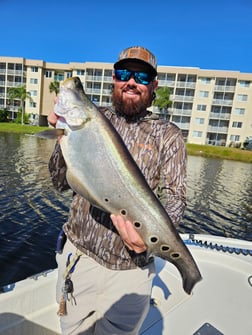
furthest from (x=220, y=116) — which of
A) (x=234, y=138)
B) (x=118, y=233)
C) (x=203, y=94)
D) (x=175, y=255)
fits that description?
(x=175, y=255)

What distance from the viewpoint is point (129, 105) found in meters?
2.70

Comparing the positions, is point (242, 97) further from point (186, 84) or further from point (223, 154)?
point (223, 154)

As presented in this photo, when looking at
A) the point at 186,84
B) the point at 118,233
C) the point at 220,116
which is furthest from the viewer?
the point at 186,84

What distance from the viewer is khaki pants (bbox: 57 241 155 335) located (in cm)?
266

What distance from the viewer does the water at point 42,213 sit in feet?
28.1

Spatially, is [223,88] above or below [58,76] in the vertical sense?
below

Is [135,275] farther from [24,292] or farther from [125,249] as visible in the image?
[24,292]

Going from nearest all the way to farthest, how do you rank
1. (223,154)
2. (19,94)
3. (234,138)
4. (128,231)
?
1. (128,231)
2. (223,154)
3. (234,138)
4. (19,94)

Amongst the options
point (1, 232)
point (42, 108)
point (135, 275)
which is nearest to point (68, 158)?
point (135, 275)

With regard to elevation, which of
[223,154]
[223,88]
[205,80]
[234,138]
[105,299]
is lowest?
[223,154]

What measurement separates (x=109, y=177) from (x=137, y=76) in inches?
43.7

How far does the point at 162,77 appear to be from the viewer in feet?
249

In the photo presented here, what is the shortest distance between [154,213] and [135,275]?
2.85 feet

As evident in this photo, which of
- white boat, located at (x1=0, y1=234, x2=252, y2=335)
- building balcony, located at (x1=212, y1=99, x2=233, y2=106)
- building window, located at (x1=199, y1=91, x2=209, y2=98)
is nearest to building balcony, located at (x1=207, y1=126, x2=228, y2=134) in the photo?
building balcony, located at (x1=212, y1=99, x2=233, y2=106)
